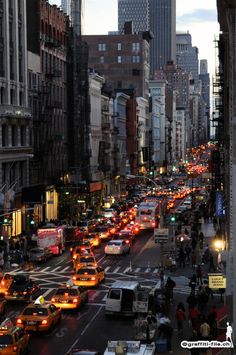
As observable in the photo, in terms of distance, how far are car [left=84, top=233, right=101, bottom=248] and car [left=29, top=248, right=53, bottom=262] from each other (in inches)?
306

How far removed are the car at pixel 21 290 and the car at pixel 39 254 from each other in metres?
16.0

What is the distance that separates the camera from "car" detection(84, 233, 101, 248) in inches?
2657

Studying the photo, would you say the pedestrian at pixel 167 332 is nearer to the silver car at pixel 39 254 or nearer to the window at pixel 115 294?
the window at pixel 115 294

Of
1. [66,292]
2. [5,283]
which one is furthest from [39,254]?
[66,292]

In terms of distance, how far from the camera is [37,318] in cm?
3288

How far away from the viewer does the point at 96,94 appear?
126 meters

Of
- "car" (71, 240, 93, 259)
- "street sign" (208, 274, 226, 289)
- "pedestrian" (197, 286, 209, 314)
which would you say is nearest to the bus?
"car" (71, 240, 93, 259)

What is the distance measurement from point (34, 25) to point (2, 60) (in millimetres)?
16200

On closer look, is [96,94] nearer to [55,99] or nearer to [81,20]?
[81,20]

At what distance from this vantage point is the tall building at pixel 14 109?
239 ft

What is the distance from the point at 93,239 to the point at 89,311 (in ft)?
97.3

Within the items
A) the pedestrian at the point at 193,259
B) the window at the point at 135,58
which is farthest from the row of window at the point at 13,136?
the window at the point at 135,58

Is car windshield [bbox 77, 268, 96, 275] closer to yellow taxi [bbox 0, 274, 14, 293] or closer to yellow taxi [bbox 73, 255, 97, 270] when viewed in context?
yellow taxi [bbox 0, 274, 14, 293]

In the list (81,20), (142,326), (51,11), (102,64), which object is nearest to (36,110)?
(51,11)
